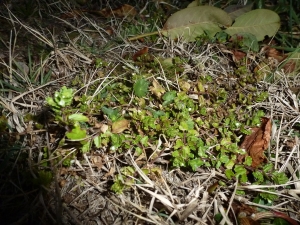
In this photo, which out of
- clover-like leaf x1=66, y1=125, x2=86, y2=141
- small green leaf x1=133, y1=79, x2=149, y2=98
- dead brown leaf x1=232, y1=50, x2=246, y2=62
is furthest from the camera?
dead brown leaf x1=232, y1=50, x2=246, y2=62

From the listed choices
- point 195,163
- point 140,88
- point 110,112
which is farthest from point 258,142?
point 110,112

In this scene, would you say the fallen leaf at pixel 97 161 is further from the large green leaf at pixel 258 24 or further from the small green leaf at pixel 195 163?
the large green leaf at pixel 258 24

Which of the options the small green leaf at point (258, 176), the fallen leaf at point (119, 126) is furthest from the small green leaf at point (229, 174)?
the fallen leaf at point (119, 126)

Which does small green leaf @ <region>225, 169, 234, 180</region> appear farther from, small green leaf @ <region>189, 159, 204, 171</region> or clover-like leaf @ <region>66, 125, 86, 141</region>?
clover-like leaf @ <region>66, 125, 86, 141</region>

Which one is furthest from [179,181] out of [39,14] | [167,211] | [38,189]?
[39,14]

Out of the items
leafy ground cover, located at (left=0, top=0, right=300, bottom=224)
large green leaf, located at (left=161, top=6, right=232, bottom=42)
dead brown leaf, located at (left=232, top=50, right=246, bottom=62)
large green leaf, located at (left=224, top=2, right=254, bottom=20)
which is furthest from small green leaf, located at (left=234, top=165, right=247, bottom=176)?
large green leaf, located at (left=224, top=2, right=254, bottom=20)

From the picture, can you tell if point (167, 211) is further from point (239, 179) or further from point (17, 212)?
point (17, 212)
